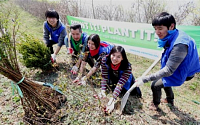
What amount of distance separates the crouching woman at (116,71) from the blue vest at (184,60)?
60cm

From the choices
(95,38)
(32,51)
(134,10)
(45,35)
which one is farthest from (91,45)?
(134,10)

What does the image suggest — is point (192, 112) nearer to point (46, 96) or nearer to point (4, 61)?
point (46, 96)

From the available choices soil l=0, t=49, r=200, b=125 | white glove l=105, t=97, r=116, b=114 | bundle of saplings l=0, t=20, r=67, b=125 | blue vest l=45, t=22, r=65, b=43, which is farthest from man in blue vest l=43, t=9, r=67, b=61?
white glove l=105, t=97, r=116, b=114

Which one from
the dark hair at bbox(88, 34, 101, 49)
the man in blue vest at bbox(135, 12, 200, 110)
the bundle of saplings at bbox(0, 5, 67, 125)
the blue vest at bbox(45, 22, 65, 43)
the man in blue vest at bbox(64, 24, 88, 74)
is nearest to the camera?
the bundle of saplings at bbox(0, 5, 67, 125)

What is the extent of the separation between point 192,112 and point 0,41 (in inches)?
128

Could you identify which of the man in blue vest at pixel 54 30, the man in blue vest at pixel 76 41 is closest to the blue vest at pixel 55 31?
the man in blue vest at pixel 54 30

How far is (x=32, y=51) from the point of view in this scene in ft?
8.90

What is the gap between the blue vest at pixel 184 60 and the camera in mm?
1630

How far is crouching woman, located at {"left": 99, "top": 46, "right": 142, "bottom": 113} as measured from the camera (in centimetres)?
213

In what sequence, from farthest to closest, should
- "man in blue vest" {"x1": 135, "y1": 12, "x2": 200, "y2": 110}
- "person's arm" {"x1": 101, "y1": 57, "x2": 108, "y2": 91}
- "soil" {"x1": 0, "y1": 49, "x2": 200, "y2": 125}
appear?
"person's arm" {"x1": 101, "y1": 57, "x2": 108, "y2": 91}
"soil" {"x1": 0, "y1": 49, "x2": 200, "y2": 125}
"man in blue vest" {"x1": 135, "y1": 12, "x2": 200, "y2": 110}

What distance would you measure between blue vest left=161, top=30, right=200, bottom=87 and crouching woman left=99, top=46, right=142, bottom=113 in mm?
599

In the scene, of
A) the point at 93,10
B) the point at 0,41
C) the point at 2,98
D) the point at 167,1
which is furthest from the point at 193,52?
the point at 93,10

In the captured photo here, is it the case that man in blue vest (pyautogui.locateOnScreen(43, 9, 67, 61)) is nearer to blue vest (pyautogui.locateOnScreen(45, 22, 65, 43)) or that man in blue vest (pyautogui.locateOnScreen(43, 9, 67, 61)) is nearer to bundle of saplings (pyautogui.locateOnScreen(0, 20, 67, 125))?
blue vest (pyautogui.locateOnScreen(45, 22, 65, 43))

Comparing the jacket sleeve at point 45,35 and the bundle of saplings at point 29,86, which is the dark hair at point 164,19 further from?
the jacket sleeve at point 45,35
